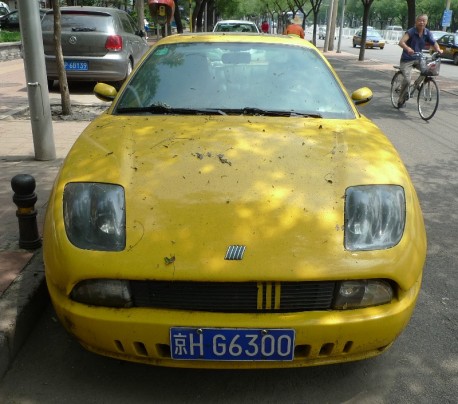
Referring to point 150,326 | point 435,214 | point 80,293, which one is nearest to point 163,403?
point 150,326

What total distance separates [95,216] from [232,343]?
0.84m

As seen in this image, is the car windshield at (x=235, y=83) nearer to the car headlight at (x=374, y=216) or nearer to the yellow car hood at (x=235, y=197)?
the yellow car hood at (x=235, y=197)

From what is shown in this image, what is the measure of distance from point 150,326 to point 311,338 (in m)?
0.66

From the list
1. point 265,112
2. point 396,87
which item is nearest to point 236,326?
point 265,112

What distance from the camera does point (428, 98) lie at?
30.6 feet

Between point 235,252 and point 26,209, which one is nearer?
point 235,252

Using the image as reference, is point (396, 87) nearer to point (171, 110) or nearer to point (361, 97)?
point (361, 97)

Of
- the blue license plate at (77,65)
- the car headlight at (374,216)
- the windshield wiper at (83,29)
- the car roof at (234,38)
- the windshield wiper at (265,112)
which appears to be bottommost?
the blue license plate at (77,65)

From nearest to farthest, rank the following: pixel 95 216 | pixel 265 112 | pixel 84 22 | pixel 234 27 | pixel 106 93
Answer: pixel 95 216 < pixel 265 112 < pixel 106 93 < pixel 84 22 < pixel 234 27

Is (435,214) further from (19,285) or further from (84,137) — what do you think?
(19,285)

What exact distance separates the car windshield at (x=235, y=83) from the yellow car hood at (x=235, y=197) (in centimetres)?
36

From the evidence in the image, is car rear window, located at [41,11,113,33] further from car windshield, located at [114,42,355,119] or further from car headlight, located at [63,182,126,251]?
car headlight, located at [63,182,126,251]

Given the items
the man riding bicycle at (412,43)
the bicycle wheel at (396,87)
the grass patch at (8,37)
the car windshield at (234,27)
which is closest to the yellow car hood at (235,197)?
the man riding bicycle at (412,43)

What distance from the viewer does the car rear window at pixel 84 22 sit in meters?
10.6
